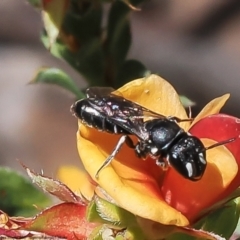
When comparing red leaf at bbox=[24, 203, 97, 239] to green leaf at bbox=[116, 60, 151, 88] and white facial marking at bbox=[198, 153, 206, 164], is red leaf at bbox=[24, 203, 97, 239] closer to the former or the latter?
white facial marking at bbox=[198, 153, 206, 164]

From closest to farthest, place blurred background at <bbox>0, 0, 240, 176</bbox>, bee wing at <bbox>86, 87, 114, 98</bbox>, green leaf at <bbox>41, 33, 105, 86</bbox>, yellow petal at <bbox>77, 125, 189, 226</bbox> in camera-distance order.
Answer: yellow petal at <bbox>77, 125, 189, 226</bbox>, bee wing at <bbox>86, 87, 114, 98</bbox>, green leaf at <bbox>41, 33, 105, 86</bbox>, blurred background at <bbox>0, 0, 240, 176</bbox>

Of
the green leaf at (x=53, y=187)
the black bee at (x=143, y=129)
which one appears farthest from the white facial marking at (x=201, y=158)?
the green leaf at (x=53, y=187)

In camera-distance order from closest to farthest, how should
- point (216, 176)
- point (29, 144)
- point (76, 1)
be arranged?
point (216, 176)
point (76, 1)
point (29, 144)

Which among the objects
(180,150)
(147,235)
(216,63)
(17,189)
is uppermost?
(180,150)

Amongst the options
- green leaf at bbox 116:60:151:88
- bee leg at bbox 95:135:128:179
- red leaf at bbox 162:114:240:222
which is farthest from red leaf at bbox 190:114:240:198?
green leaf at bbox 116:60:151:88

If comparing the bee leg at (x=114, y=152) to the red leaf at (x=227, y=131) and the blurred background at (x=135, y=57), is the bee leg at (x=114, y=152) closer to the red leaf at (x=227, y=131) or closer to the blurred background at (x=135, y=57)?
the red leaf at (x=227, y=131)

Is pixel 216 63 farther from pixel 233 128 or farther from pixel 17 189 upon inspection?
pixel 233 128

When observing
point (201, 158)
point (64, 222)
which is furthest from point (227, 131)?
point (64, 222)

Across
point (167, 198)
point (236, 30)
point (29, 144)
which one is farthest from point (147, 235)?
point (236, 30)
